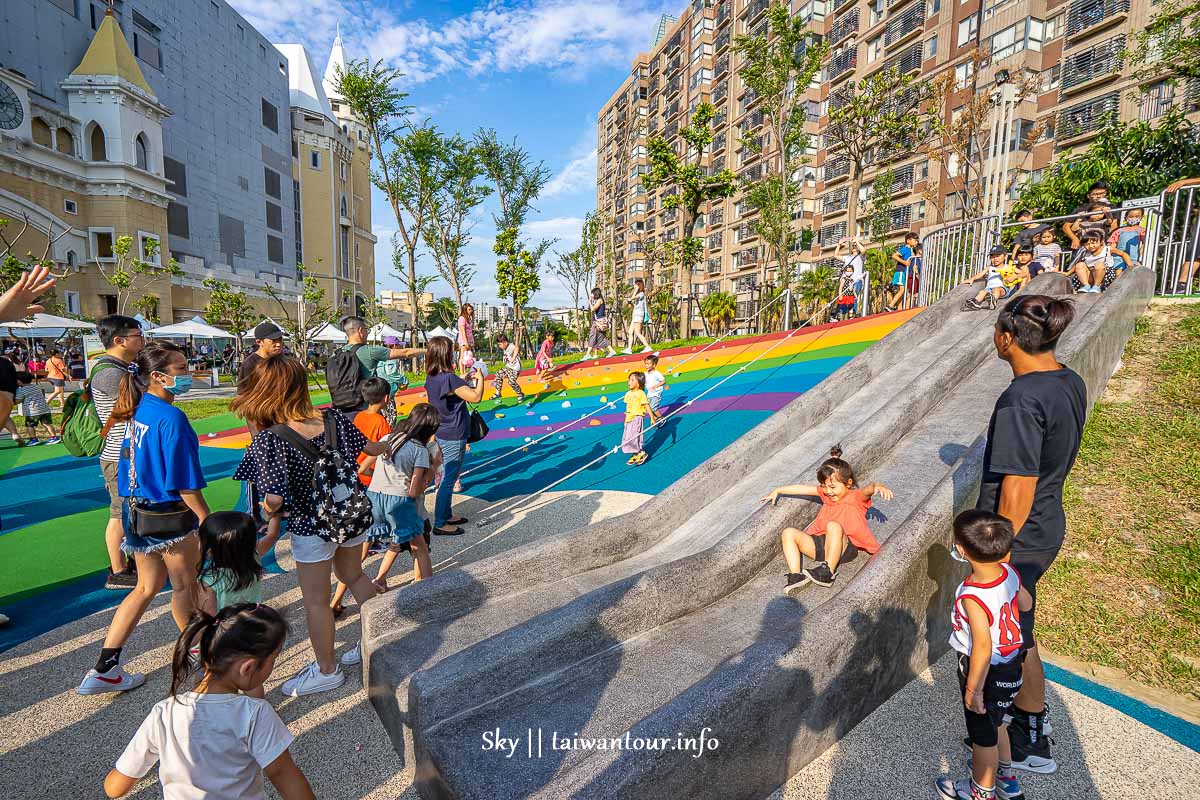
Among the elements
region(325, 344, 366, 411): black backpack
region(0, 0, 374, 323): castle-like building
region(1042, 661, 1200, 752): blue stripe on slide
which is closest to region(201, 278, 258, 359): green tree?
region(0, 0, 374, 323): castle-like building

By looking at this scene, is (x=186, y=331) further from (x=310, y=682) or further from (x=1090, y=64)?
(x=1090, y=64)

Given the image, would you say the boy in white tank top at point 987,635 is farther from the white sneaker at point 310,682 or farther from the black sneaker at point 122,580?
the black sneaker at point 122,580

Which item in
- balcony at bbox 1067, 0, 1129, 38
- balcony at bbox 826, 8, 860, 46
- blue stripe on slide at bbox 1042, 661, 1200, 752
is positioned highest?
balcony at bbox 826, 8, 860, 46

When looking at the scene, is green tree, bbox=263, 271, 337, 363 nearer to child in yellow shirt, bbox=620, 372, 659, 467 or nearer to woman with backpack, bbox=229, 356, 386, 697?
child in yellow shirt, bbox=620, 372, 659, 467

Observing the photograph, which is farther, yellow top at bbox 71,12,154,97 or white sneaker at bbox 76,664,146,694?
yellow top at bbox 71,12,154,97

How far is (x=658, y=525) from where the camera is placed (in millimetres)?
4902

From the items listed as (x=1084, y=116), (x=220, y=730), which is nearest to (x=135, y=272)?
(x=220, y=730)

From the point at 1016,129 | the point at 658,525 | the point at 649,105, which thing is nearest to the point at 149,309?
the point at 658,525

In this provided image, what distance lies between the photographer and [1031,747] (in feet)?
9.09

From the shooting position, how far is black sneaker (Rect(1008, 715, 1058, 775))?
2.75 m

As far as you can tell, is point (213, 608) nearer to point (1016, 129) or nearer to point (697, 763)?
point (697, 763)

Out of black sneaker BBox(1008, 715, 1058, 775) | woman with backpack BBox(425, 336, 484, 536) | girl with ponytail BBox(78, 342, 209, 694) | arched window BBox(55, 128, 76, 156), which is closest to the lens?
black sneaker BBox(1008, 715, 1058, 775)

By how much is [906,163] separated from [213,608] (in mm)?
43217

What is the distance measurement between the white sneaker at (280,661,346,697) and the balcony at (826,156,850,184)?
45.5 meters
